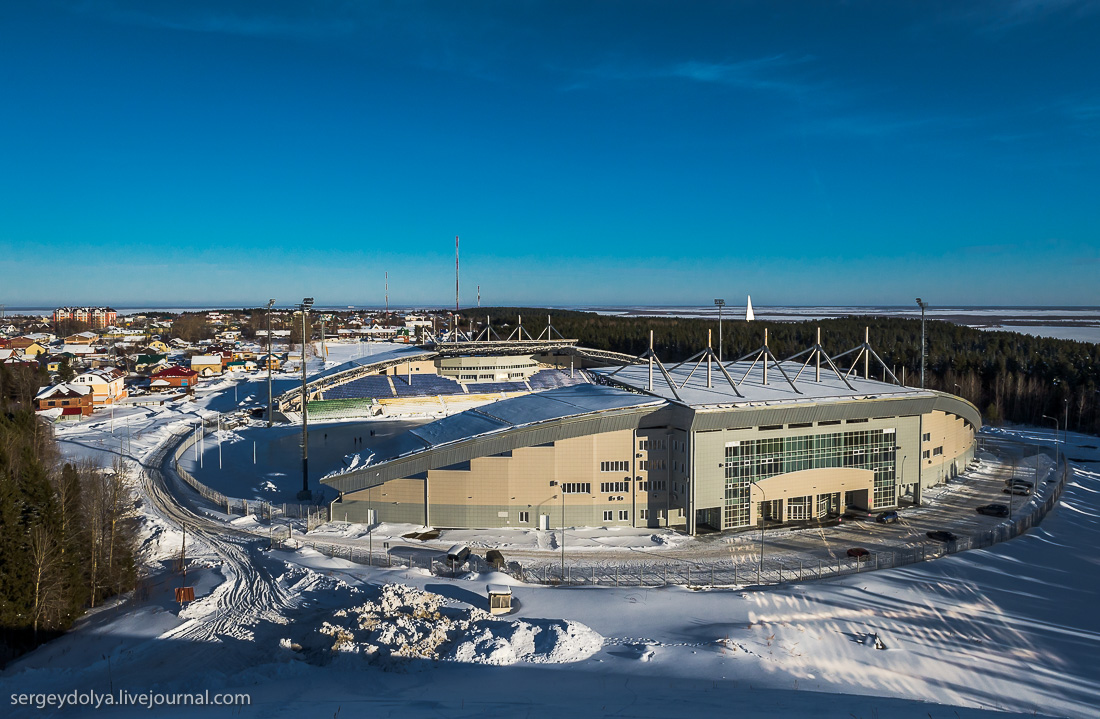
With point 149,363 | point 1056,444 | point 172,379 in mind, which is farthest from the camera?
point 149,363

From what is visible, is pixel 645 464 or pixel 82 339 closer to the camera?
pixel 645 464

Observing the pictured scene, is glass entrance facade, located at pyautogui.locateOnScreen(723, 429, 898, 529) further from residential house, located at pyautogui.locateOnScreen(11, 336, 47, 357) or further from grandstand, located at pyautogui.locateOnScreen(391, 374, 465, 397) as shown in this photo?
residential house, located at pyautogui.locateOnScreen(11, 336, 47, 357)

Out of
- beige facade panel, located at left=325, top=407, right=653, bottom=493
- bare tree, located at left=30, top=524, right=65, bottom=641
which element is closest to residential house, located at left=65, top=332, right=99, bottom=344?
beige facade panel, located at left=325, top=407, right=653, bottom=493

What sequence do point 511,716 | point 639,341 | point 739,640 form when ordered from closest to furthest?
point 511,716, point 739,640, point 639,341

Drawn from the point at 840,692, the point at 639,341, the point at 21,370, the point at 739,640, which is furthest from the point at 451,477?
the point at 639,341

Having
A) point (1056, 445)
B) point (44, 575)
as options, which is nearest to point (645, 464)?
point (44, 575)

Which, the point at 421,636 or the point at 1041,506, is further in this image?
the point at 1041,506

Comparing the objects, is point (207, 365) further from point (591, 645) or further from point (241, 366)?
point (591, 645)

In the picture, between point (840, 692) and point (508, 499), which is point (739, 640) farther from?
point (508, 499)
